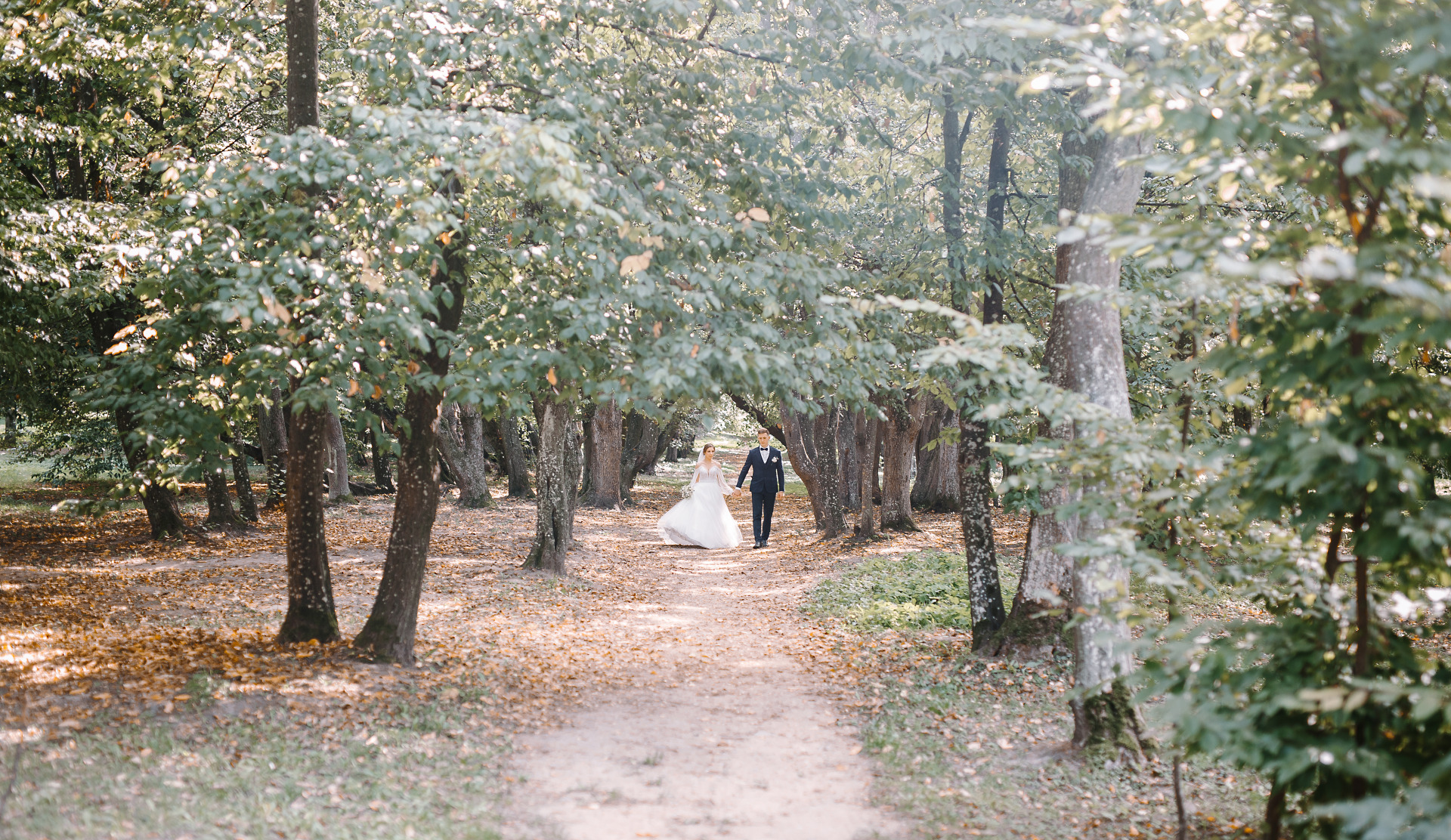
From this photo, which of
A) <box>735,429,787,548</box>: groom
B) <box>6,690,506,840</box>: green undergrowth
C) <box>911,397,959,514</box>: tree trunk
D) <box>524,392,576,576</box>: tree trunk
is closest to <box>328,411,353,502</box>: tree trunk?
<box>735,429,787,548</box>: groom

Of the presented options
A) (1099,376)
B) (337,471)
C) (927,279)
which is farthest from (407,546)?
(337,471)

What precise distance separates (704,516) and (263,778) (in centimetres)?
1258

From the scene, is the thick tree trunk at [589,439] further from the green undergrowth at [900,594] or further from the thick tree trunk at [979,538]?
the thick tree trunk at [979,538]

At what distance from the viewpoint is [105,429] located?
18.4 meters

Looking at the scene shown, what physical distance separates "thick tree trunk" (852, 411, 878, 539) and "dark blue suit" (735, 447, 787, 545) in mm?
1649

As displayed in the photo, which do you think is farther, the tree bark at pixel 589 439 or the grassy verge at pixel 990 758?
the tree bark at pixel 589 439

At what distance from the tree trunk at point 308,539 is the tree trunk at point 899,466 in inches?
464

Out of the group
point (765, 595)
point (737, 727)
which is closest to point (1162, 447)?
point (737, 727)

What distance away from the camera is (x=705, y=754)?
19.9 ft

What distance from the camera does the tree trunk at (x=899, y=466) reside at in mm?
17219

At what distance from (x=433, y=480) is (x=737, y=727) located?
10.2ft

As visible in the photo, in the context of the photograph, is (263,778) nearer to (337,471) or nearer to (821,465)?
(821,465)

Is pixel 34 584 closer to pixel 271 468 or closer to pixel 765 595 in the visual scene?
pixel 271 468

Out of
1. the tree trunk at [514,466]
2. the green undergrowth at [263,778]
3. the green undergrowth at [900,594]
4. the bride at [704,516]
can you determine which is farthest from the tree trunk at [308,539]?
the tree trunk at [514,466]
